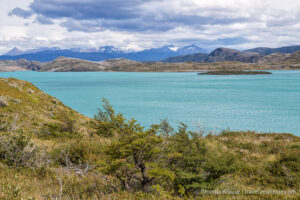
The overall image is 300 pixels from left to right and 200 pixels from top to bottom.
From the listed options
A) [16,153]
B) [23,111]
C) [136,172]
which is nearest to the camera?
[136,172]

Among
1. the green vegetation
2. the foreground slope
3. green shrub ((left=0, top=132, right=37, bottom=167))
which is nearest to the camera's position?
the green vegetation

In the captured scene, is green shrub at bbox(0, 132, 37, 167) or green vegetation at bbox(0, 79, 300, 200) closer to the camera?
green vegetation at bbox(0, 79, 300, 200)

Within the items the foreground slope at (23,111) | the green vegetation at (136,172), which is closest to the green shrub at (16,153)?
the green vegetation at (136,172)

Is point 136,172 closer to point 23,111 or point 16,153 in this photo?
point 16,153

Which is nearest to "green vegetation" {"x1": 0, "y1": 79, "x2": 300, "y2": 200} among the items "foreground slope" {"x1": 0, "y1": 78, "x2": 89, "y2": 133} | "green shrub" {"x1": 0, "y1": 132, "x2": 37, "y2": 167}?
"green shrub" {"x1": 0, "y1": 132, "x2": 37, "y2": 167}

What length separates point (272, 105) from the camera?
65.3m

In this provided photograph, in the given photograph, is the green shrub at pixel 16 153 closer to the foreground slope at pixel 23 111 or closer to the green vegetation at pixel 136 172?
the green vegetation at pixel 136 172

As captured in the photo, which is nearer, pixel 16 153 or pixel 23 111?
pixel 16 153

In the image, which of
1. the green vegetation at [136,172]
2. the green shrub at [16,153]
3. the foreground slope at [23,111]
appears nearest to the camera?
the green vegetation at [136,172]

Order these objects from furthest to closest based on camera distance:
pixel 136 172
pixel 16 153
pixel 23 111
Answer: pixel 23 111 < pixel 16 153 < pixel 136 172

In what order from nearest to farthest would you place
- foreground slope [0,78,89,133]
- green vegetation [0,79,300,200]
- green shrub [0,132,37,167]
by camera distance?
green vegetation [0,79,300,200] → green shrub [0,132,37,167] → foreground slope [0,78,89,133]

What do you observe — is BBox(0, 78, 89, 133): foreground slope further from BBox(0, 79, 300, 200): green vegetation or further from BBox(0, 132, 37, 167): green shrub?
BBox(0, 79, 300, 200): green vegetation

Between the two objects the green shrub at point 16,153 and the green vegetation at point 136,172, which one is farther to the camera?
the green shrub at point 16,153

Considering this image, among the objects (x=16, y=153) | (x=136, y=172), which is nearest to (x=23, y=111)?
(x=16, y=153)
